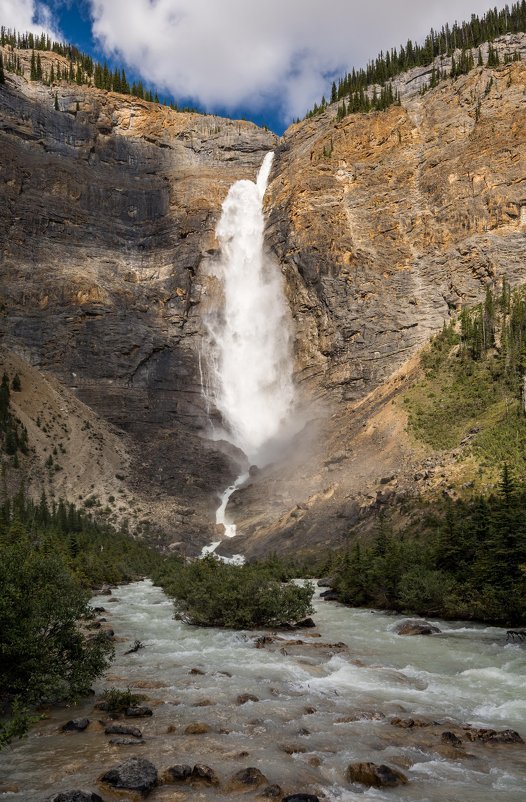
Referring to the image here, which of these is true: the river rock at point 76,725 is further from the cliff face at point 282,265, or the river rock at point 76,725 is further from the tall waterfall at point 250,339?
the tall waterfall at point 250,339

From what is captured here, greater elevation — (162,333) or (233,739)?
(162,333)

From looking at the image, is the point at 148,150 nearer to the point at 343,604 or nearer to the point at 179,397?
the point at 179,397

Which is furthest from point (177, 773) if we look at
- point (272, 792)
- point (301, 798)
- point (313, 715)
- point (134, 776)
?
point (313, 715)

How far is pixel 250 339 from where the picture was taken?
89312 mm

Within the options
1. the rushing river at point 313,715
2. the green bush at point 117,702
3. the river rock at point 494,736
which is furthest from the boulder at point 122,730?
the river rock at point 494,736

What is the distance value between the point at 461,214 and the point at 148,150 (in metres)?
59.0

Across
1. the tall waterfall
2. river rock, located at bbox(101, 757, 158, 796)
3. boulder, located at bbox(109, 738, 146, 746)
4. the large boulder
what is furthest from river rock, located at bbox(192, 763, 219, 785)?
the tall waterfall

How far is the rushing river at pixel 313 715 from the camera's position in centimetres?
973

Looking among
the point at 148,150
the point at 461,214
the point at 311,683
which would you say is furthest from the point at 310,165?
the point at 311,683

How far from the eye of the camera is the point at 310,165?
294 ft

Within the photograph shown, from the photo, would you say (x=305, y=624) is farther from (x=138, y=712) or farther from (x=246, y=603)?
(x=138, y=712)

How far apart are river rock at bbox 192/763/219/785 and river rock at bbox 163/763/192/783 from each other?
0.10 meters

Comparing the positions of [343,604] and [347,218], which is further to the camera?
[347,218]

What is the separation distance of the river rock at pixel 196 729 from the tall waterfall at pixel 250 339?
63.1 m
